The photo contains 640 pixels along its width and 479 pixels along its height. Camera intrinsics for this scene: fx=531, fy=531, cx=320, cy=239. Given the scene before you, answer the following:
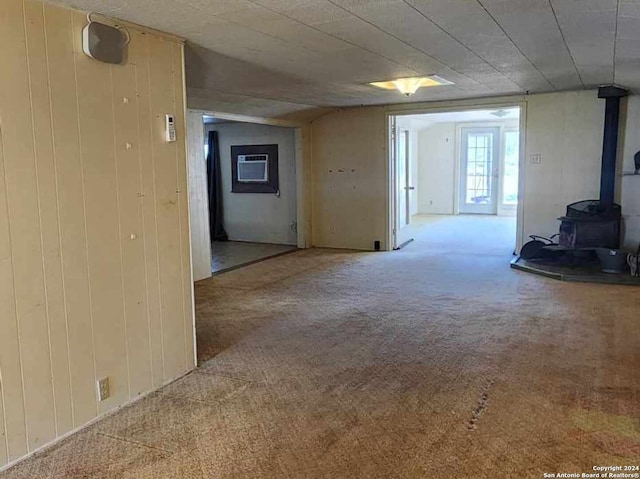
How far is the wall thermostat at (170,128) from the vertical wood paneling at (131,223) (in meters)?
0.22

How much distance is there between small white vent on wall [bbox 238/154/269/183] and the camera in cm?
884

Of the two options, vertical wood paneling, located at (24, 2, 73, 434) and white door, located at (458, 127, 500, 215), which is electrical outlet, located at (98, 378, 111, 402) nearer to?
vertical wood paneling, located at (24, 2, 73, 434)

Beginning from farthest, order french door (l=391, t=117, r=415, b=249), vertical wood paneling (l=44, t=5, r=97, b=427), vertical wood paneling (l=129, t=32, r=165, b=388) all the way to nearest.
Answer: french door (l=391, t=117, r=415, b=249) → vertical wood paneling (l=129, t=32, r=165, b=388) → vertical wood paneling (l=44, t=5, r=97, b=427)

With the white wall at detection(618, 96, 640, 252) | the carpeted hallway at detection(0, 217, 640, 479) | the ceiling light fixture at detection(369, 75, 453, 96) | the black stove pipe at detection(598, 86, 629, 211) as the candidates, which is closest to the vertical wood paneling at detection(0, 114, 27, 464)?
the carpeted hallway at detection(0, 217, 640, 479)

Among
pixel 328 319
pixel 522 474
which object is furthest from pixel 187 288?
pixel 522 474

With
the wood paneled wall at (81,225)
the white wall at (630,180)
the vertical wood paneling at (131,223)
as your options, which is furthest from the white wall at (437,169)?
the vertical wood paneling at (131,223)

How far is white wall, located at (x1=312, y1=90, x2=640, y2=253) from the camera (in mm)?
6312

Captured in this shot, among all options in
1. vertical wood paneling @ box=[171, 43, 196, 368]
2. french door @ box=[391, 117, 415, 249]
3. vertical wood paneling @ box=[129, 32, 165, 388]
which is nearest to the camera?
vertical wood paneling @ box=[129, 32, 165, 388]

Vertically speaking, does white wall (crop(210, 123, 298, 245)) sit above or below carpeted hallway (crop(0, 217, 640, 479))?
above

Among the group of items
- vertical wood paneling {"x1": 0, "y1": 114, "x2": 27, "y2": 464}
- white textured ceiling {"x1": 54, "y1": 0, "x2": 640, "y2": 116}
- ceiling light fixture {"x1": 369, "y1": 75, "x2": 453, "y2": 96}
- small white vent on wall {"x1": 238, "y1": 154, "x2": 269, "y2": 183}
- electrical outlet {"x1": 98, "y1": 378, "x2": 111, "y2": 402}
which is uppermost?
ceiling light fixture {"x1": 369, "y1": 75, "x2": 453, "y2": 96}

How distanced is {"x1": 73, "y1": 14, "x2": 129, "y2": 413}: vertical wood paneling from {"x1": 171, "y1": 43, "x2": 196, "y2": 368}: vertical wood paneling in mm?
482

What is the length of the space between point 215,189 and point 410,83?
484 cm

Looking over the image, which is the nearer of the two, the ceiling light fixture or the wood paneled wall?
the wood paneled wall

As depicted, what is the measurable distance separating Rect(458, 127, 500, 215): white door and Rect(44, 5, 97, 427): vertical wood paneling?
35.5 ft
